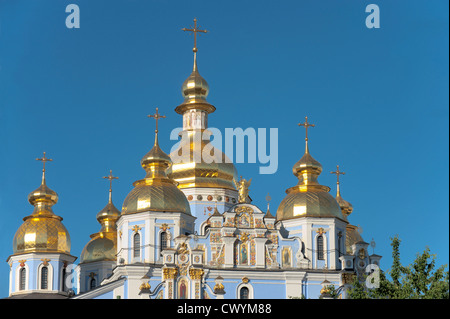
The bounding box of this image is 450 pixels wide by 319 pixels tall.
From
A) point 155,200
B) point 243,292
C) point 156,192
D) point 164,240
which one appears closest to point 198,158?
point 156,192

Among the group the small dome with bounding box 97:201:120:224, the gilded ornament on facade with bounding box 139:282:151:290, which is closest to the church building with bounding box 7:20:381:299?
the gilded ornament on facade with bounding box 139:282:151:290

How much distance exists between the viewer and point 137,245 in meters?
54.0

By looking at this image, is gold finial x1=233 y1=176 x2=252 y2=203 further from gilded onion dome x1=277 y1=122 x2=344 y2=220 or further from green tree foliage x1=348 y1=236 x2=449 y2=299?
green tree foliage x1=348 y1=236 x2=449 y2=299

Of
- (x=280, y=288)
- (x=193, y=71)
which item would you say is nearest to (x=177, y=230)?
(x=280, y=288)

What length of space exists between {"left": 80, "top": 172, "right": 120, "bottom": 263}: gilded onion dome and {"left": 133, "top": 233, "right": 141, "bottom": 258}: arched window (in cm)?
697

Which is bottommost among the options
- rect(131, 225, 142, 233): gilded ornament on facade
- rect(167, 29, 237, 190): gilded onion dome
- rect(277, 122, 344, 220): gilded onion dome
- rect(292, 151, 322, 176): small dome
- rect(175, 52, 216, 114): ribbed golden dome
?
rect(131, 225, 142, 233): gilded ornament on facade

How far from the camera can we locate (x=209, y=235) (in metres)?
53.0

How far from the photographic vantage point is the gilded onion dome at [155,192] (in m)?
54.2

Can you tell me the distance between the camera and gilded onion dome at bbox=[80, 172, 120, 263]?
6125cm

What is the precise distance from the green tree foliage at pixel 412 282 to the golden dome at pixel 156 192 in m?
16.7

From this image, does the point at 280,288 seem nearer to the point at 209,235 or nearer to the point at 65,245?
the point at 209,235

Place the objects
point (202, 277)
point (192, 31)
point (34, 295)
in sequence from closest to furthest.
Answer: point (202, 277) → point (34, 295) → point (192, 31)
